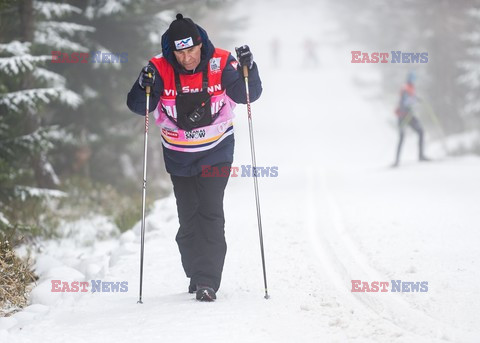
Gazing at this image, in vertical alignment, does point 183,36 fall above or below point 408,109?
below

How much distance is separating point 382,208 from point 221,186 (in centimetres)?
414

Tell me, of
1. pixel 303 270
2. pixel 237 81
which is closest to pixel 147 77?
pixel 237 81

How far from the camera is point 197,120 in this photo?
4371 mm

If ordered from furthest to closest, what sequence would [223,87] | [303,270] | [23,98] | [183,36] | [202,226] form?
[23,98] < [303,270] < [202,226] < [223,87] < [183,36]

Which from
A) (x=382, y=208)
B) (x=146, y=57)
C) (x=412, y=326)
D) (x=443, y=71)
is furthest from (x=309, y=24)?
(x=412, y=326)

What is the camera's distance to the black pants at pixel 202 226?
14.9 ft

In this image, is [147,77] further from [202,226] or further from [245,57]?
[202,226]

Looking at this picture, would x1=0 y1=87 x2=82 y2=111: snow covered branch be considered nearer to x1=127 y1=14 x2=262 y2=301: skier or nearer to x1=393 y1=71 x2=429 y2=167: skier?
x1=127 y1=14 x2=262 y2=301: skier

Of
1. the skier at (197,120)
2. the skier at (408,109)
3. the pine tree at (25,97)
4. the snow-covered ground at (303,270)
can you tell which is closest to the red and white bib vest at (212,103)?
the skier at (197,120)

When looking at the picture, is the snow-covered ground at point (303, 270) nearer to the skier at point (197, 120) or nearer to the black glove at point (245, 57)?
the skier at point (197, 120)

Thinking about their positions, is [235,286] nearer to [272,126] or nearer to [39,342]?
[39,342]

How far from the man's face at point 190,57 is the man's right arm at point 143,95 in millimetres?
273

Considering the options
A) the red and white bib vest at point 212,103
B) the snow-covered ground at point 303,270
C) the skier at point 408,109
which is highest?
the skier at point 408,109

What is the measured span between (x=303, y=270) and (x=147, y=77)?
2359 mm
